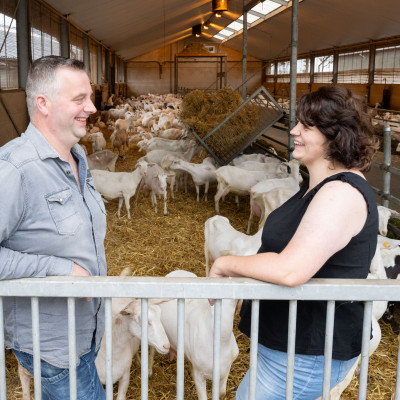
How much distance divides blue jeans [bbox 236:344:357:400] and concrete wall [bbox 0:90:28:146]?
752 centimetres

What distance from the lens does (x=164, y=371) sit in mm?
3830

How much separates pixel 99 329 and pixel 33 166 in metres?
0.79

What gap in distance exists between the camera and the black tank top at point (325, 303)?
5.74ft

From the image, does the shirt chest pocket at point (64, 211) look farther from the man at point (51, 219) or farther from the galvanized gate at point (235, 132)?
the galvanized gate at point (235, 132)

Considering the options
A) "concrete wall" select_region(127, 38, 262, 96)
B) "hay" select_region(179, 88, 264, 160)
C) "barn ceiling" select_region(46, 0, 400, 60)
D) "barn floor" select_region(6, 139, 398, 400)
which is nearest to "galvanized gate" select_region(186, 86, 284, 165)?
"hay" select_region(179, 88, 264, 160)

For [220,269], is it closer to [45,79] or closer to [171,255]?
[45,79]

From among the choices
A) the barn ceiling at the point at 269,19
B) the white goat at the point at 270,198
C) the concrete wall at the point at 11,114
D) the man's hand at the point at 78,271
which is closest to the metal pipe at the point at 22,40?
the concrete wall at the point at 11,114

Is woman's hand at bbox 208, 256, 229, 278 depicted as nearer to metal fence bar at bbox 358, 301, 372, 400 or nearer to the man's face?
metal fence bar at bbox 358, 301, 372, 400

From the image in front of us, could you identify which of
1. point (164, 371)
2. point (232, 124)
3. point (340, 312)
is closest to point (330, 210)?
point (340, 312)

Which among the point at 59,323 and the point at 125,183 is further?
the point at 125,183

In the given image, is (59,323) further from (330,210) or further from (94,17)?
(94,17)

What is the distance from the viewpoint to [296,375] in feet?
6.12

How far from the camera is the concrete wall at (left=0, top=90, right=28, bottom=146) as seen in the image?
28.2 ft

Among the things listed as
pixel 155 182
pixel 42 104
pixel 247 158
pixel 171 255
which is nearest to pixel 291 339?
pixel 42 104
